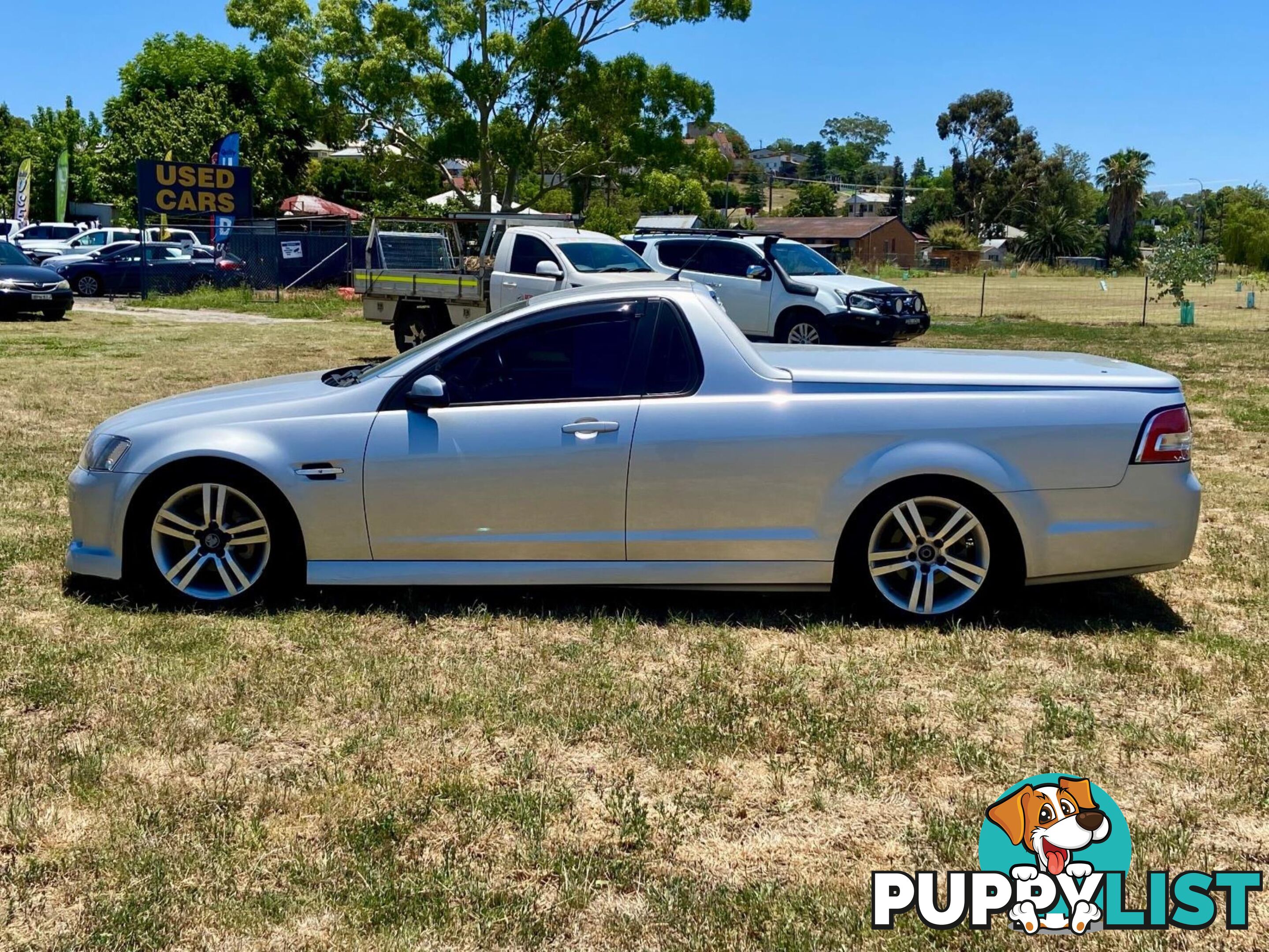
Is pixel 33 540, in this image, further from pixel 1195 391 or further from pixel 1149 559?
pixel 1195 391

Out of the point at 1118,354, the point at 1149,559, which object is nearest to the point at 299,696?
the point at 1149,559

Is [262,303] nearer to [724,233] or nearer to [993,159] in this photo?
[724,233]

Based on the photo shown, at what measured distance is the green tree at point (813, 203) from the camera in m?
118

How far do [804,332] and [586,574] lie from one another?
40.5 feet

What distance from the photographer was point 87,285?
29.5m

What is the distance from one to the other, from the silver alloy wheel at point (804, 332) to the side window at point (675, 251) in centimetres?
200

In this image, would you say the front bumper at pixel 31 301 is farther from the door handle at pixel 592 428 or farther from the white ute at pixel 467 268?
the door handle at pixel 592 428

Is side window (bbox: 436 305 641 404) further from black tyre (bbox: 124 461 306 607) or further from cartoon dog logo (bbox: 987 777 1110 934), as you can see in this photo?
cartoon dog logo (bbox: 987 777 1110 934)

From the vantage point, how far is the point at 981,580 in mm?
5266

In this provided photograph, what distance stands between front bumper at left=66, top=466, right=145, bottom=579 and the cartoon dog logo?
12.5 feet

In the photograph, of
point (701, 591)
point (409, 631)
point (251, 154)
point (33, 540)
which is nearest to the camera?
point (409, 631)

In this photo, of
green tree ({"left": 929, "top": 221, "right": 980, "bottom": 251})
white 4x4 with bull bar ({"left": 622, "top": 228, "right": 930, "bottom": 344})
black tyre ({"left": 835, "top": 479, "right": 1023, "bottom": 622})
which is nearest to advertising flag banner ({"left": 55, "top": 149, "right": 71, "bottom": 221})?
white 4x4 with bull bar ({"left": 622, "top": 228, "right": 930, "bottom": 344})

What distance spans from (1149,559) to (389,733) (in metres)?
3.26

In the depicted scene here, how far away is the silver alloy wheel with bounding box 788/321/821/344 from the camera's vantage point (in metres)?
17.1
